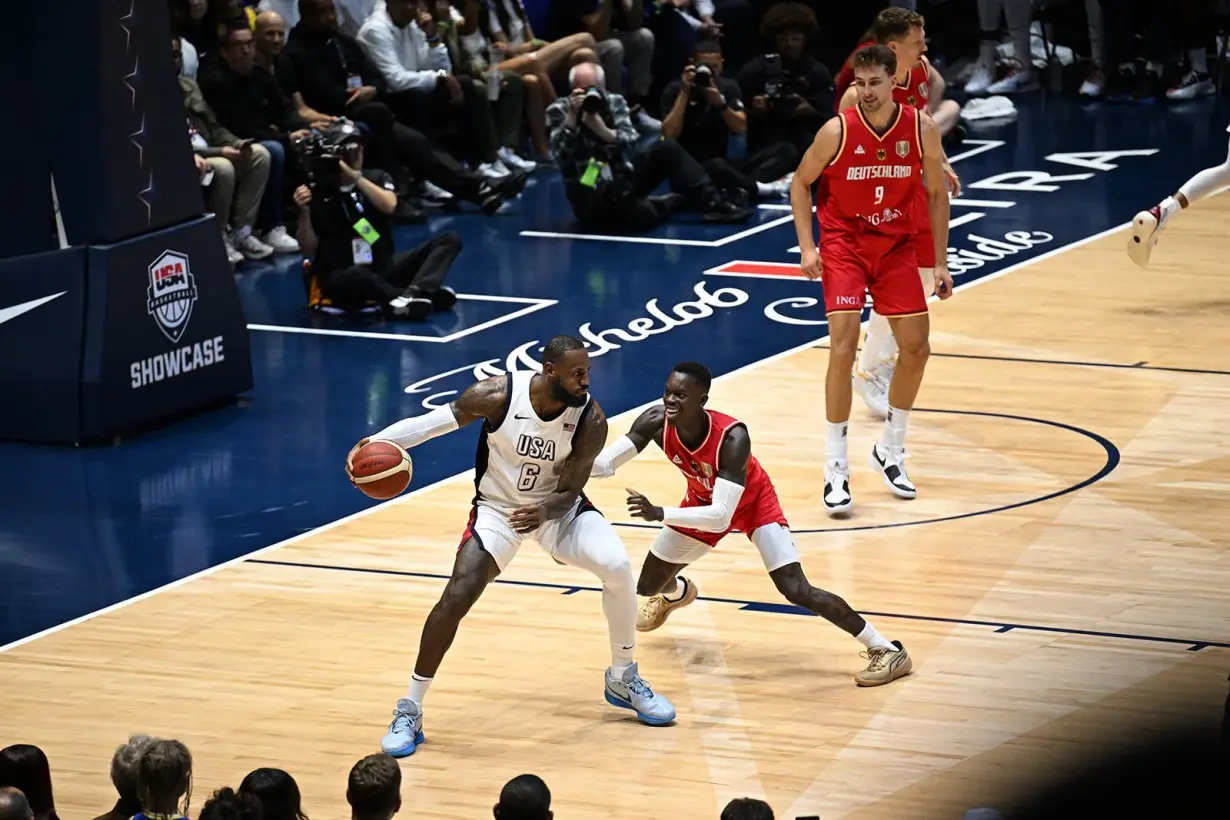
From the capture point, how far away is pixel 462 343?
1158cm

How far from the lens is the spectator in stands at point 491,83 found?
16.0m

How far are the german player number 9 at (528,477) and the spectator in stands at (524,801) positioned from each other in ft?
6.66

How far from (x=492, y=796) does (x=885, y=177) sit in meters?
3.69

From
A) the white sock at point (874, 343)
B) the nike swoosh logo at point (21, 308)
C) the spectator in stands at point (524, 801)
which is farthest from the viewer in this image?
the nike swoosh logo at point (21, 308)

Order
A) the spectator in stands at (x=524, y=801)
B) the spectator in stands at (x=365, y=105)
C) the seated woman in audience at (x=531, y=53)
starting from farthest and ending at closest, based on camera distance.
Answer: the seated woman in audience at (x=531, y=53) → the spectator in stands at (x=365, y=105) → the spectator in stands at (x=524, y=801)

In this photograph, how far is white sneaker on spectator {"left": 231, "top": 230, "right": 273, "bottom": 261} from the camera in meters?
13.9

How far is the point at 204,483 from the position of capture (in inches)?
360

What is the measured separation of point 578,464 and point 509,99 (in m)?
11.2

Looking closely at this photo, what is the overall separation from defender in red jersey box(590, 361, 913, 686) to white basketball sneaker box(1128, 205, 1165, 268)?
20.7 ft

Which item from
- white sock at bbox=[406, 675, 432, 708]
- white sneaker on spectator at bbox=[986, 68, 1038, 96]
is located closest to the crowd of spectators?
white sneaker on spectator at bbox=[986, 68, 1038, 96]

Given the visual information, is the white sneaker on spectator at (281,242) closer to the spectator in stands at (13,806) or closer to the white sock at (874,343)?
the white sock at (874,343)

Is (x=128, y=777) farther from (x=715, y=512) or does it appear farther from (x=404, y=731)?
(x=715, y=512)

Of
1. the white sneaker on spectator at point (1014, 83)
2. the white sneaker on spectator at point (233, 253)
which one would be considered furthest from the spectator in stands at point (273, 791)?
the white sneaker on spectator at point (1014, 83)

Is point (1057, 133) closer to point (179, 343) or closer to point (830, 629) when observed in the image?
point (179, 343)
